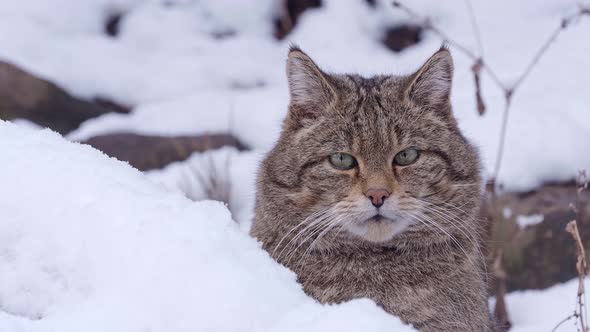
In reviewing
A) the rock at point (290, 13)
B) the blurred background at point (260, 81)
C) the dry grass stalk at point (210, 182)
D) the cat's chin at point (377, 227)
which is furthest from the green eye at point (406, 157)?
the rock at point (290, 13)

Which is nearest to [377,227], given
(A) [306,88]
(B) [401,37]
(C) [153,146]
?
(A) [306,88]

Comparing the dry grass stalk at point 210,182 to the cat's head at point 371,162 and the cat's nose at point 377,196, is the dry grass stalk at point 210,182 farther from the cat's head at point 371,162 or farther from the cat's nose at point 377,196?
the cat's nose at point 377,196

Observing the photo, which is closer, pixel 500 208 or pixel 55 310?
pixel 55 310

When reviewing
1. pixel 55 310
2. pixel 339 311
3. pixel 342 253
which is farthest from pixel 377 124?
pixel 55 310

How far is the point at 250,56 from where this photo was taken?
6.65 meters

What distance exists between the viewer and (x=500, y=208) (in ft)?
16.0

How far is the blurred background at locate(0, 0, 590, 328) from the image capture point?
16.3 feet

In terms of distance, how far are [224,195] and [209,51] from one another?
2.12 metres

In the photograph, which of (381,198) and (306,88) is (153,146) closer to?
(306,88)

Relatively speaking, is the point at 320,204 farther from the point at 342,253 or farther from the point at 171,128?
the point at 171,128

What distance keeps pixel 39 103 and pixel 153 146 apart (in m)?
0.99

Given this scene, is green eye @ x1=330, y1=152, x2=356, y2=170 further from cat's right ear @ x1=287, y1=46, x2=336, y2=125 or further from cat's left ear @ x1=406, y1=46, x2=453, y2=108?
cat's left ear @ x1=406, y1=46, x2=453, y2=108

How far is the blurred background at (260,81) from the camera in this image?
4.98 meters

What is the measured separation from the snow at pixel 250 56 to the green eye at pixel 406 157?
2278 mm
